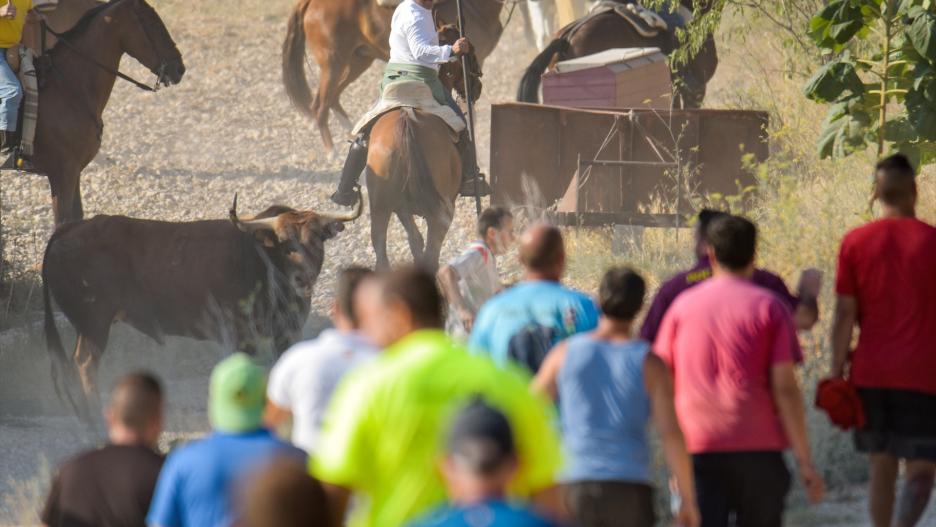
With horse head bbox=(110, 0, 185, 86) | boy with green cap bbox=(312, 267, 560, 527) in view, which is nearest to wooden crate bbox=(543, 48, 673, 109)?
horse head bbox=(110, 0, 185, 86)

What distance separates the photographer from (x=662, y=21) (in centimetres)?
1741

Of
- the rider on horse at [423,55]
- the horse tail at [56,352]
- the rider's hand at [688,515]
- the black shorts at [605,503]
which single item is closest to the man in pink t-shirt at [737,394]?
the rider's hand at [688,515]

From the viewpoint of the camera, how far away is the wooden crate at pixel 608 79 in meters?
16.1

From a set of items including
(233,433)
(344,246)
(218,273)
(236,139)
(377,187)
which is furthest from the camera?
(236,139)

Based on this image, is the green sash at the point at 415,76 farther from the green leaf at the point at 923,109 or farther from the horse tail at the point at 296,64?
the horse tail at the point at 296,64

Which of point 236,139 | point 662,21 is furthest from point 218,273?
point 236,139

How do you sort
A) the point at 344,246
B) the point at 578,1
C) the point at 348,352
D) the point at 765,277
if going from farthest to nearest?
the point at 578,1
the point at 344,246
the point at 765,277
the point at 348,352

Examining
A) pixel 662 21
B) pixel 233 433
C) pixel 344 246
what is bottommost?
pixel 344 246

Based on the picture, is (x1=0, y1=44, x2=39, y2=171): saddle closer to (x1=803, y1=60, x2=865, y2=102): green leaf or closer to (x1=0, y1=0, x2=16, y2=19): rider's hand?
(x1=0, y1=0, x2=16, y2=19): rider's hand

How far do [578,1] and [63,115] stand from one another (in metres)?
11.2

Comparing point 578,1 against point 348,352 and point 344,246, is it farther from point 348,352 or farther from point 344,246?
point 348,352

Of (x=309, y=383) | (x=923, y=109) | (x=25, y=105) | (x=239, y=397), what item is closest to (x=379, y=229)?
(x=25, y=105)

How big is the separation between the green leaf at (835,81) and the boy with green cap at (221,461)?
6343 millimetres

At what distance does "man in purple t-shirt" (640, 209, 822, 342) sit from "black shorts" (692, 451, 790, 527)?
2.19 ft
